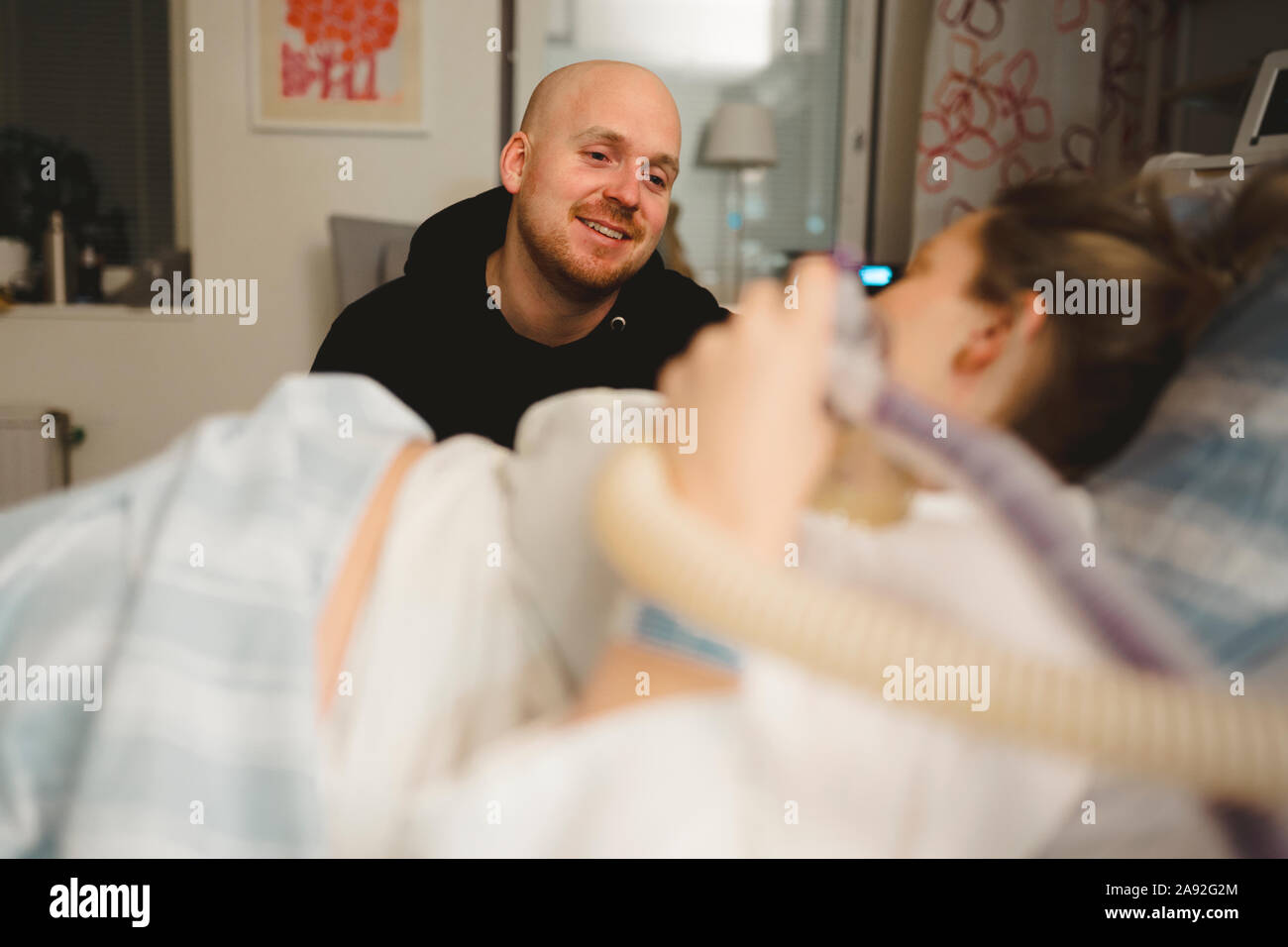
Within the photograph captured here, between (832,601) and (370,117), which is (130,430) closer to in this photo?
(370,117)

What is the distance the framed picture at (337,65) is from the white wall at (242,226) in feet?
0.14

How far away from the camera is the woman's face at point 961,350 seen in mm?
635

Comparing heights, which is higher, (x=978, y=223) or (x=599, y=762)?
(x=978, y=223)

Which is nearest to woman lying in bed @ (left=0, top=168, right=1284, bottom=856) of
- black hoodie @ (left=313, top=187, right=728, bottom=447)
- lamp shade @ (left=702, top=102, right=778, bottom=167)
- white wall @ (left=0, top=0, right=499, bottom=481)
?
black hoodie @ (left=313, top=187, right=728, bottom=447)

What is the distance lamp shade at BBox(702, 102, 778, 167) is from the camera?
2885 millimetres

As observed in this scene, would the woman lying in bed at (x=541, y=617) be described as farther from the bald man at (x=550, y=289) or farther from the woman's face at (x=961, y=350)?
the bald man at (x=550, y=289)

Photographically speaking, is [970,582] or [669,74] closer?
[970,582]

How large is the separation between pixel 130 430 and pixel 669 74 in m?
2.17

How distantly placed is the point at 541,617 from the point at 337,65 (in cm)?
270

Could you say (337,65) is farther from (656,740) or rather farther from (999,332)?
(656,740)

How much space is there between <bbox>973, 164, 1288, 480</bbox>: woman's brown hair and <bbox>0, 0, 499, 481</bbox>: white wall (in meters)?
2.43

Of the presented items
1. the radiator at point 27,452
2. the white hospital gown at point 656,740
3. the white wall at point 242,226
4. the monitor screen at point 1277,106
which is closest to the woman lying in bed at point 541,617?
the white hospital gown at point 656,740
